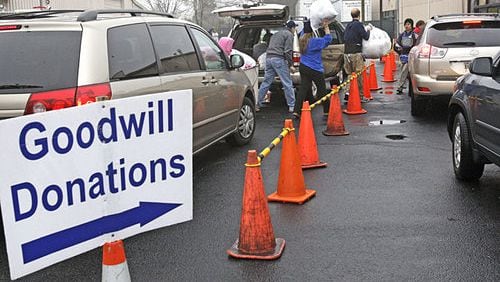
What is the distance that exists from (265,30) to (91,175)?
11275mm

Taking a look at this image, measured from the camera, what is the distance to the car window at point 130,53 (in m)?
5.26

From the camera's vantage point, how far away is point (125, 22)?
18.5 feet

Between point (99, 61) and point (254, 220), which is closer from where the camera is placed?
point (254, 220)

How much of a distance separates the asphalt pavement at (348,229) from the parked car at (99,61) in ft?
3.64

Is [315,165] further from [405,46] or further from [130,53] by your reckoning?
[405,46]

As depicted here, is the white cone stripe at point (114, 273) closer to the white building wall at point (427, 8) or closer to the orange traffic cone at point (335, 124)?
the orange traffic cone at point (335, 124)

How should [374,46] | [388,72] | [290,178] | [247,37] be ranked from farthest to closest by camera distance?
1. [388,72]
2. [247,37]
3. [374,46]
4. [290,178]

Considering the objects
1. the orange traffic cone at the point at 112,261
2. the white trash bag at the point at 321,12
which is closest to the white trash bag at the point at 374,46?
the white trash bag at the point at 321,12

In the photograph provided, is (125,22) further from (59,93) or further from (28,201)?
(28,201)

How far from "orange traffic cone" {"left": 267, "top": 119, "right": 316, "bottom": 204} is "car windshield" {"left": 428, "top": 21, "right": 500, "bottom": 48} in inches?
207

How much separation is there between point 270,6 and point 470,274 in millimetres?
9293

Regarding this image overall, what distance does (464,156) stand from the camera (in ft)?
20.3

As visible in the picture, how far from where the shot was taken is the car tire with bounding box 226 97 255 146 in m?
8.46

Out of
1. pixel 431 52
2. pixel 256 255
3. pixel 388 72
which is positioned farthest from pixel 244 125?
pixel 388 72
